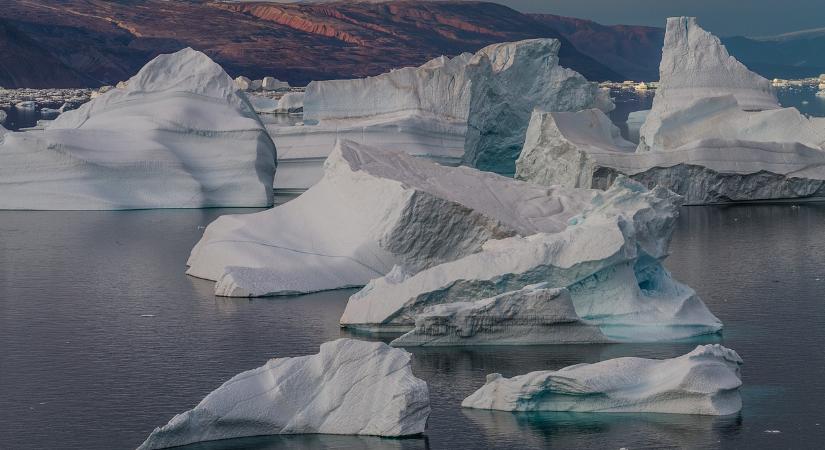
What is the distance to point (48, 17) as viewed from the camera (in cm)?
9094

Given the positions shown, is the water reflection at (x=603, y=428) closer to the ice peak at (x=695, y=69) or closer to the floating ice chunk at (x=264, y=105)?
the ice peak at (x=695, y=69)

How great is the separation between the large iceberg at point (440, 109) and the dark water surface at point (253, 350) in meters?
6.08

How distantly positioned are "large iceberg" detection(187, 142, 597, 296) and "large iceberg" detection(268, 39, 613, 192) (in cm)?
779

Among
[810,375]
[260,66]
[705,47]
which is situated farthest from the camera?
[260,66]

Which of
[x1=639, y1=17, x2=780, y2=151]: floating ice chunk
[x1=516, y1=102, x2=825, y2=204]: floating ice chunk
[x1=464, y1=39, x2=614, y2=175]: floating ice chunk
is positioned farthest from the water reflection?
[x1=639, y1=17, x2=780, y2=151]: floating ice chunk

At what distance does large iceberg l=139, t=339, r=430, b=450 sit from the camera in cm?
743

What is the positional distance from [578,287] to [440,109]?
12460mm

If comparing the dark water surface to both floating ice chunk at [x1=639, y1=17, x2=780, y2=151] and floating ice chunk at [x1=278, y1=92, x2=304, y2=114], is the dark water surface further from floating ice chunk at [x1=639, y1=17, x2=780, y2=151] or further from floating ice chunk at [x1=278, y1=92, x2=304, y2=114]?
floating ice chunk at [x1=278, y1=92, x2=304, y2=114]

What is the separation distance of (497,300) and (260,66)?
81051mm

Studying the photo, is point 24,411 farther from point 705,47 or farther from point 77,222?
point 705,47

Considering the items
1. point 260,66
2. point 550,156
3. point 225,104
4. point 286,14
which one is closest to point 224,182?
point 225,104

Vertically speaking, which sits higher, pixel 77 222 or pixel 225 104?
pixel 225 104

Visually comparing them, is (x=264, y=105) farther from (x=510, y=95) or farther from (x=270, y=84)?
(x=510, y=95)

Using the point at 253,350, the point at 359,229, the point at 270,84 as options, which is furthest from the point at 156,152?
the point at 270,84
